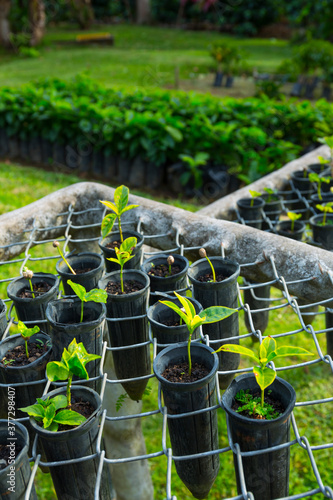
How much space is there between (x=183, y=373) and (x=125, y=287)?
501 mm

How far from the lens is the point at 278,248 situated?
1.97 meters

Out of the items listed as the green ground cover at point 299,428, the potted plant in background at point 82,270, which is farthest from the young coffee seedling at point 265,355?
the green ground cover at point 299,428

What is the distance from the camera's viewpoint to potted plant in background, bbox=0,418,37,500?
113cm

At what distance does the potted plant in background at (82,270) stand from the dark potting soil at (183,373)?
0.58m

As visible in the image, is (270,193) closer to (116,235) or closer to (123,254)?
(116,235)

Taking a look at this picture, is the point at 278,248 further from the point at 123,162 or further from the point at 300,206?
the point at 123,162

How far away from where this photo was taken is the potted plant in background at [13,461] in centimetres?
113

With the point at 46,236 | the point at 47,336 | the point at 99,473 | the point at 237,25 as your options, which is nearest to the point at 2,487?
the point at 99,473

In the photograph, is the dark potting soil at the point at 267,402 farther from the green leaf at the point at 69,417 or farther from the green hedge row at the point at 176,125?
the green hedge row at the point at 176,125

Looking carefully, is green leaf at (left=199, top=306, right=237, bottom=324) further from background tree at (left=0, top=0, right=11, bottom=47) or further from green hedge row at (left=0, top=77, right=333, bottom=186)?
background tree at (left=0, top=0, right=11, bottom=47)

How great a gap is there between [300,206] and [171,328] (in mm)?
1826

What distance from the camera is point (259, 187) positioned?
3.04 meters

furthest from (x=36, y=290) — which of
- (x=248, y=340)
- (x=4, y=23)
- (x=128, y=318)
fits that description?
(x=4, y=23)

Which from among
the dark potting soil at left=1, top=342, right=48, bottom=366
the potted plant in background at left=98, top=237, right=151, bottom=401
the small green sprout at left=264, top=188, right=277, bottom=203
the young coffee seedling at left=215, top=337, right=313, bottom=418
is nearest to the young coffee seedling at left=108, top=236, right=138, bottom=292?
the potted plant in background at left=98, top=237, right=151, bottom=401
